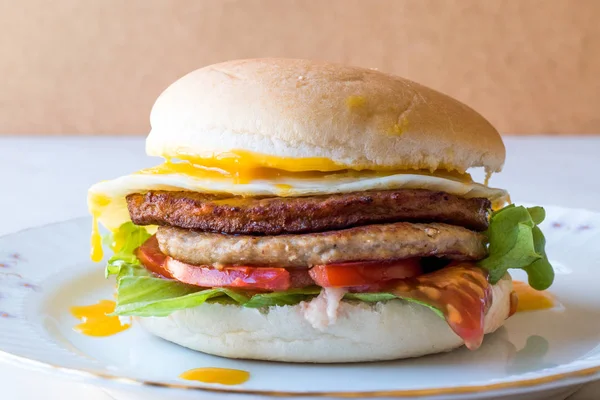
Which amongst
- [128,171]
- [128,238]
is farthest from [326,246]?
[128,171]

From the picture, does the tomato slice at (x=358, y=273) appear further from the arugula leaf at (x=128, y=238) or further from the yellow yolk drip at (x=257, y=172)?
the arugula leaf at (x=128, y=238)

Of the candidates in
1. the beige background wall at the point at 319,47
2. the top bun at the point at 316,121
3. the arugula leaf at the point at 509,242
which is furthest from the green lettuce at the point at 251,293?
the beige background wall at the point at 319,47

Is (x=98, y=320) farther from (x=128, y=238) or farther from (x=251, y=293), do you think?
(x=251, y=293)

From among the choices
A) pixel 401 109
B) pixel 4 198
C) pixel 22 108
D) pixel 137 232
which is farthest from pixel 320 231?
pixel 22 108

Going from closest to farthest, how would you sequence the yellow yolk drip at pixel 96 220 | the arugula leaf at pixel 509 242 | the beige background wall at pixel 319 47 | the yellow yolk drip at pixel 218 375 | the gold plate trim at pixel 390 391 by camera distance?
1. the gold plate trim at pixel 390 391
2. the yellow yolk drip at pixel 218 375
3. the arugula leaf at pixel 509 242
4. the yellow yolk drip at pixel 96 220
5. the beige background wall at pixel 319 47

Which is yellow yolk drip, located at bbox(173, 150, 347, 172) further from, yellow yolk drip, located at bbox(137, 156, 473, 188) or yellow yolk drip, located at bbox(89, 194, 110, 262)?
yellow yolk drip, located at bbox(89, 194, 110, 262)

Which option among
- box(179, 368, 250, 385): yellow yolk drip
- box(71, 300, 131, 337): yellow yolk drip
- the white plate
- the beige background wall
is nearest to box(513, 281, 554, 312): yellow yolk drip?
the white plate
